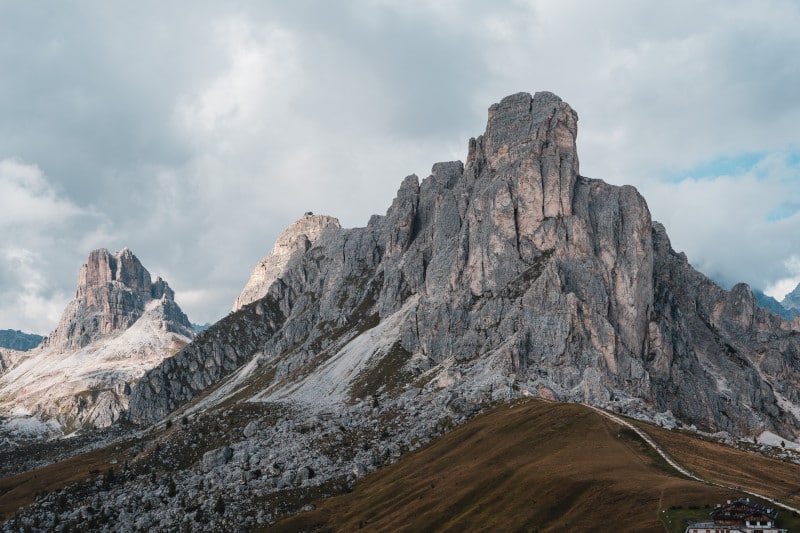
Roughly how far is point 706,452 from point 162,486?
136 meters

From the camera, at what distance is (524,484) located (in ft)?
389

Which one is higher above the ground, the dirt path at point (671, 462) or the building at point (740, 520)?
the dirt path at point (671, 462)

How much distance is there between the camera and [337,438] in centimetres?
19812

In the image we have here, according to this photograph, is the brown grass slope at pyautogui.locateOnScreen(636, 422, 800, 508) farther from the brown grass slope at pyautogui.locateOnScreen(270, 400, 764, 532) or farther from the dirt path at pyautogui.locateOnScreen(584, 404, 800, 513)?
the brown grass slope at pyautogui.locateOnScreen(270, 400, 764, 532)

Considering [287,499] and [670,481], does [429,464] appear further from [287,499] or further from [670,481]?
[670,481]

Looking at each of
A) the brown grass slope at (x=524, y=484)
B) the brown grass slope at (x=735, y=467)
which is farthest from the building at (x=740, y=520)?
the brown grass slope at (x=735, y=467)

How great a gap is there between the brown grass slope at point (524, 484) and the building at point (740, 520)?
4707mm

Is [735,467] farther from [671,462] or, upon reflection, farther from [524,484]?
[524,484]

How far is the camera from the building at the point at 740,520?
78438 mm

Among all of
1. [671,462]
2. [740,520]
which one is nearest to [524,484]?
[671,462]

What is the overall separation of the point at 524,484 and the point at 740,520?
4348 cm

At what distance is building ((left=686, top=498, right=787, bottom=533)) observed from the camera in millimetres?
78438

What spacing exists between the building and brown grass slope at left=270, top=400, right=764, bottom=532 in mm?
4707

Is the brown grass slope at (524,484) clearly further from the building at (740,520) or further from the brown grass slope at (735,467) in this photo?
the brown grass slope at (735,467)
